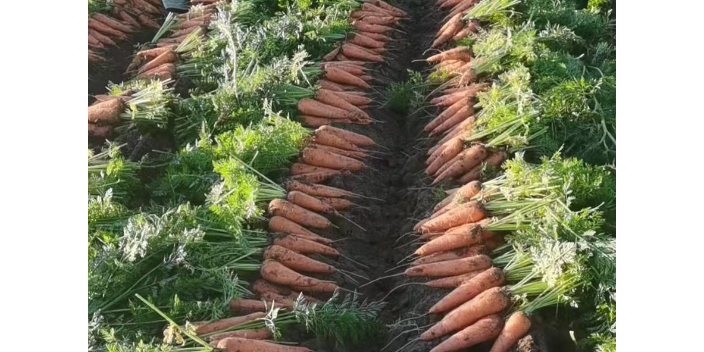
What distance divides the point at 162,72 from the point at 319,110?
155 centimetres

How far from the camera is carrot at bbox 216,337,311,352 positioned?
355 cm

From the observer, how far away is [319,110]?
5551mm

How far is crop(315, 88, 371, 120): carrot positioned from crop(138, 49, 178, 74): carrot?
1579 mm

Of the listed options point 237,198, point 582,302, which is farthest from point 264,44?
point 582,302

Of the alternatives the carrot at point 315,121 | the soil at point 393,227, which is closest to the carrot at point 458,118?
the soil at point 393,227

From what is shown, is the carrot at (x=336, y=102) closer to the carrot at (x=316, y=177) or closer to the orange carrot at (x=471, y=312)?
the carrot at (x=316, y=177)

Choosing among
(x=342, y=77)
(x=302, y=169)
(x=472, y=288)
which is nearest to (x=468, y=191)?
(x=472, y=288)

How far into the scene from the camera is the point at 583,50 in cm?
596

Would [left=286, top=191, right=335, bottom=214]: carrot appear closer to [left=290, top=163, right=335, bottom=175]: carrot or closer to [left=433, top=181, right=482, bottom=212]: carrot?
[left=290, top=163, right=335, bottom=175]: carrot

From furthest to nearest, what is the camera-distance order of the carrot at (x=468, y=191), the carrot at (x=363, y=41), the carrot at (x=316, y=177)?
the carrot at (x=363, y=41) < the carrot at (x=316, y=177) < the carrot at (x=468, y=191)

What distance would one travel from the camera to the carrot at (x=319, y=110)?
551 cm

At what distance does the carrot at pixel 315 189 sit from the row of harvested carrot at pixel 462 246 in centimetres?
61
